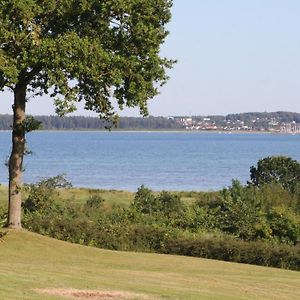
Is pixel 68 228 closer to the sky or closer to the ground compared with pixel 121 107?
closer to the ground

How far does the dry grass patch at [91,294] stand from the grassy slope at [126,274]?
33cm

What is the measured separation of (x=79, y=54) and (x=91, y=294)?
9.99 metres

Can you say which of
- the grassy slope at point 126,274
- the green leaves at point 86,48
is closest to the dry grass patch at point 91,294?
the grassy slope at point 126,274

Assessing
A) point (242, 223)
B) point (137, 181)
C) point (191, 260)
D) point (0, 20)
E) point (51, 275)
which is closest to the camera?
point (51, 275)

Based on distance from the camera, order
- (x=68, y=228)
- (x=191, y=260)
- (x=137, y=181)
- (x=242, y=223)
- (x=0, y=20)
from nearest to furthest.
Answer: (x=0, y=20) < (x=191, y=260) < (x=68, y=228) < (x=242, y=223) < (x=137, y=181)

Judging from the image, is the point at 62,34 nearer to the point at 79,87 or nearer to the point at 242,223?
the point at 79,87

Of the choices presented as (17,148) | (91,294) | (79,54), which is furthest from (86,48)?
(91,294)

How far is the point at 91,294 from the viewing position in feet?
50.9

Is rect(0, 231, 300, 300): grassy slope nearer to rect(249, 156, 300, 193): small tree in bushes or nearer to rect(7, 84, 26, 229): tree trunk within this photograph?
rect(7, 84, 26, 229): tree trunk

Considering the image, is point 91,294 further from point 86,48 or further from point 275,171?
point 275,171

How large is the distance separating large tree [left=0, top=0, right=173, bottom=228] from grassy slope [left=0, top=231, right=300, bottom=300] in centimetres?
321

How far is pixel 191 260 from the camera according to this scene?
25359 mm

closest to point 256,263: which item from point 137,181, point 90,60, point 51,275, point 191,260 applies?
point 191,260

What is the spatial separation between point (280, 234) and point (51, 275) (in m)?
14.7
